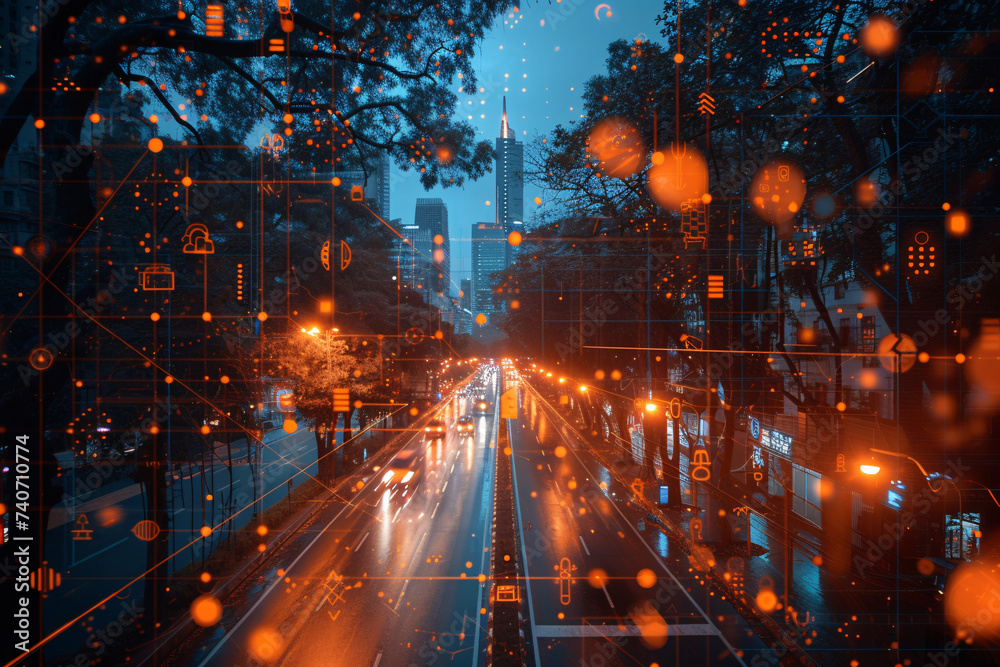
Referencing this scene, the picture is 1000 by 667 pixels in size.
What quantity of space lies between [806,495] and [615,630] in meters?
10.0

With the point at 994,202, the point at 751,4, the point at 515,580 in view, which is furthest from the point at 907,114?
the point at 515,580

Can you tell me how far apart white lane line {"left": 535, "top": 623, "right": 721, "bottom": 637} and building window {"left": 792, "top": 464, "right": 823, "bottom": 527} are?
7.59 metres

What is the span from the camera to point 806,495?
1588 cm

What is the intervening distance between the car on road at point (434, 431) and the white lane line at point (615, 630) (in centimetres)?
2561

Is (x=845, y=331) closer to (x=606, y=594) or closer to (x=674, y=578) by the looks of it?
(x=674, y=578)

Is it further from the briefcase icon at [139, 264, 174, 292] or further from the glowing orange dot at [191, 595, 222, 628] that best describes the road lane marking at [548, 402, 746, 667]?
the briefcase icon at [139, 264, 174, 292]

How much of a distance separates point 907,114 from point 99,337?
13158 mm

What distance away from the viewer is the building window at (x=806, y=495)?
596 inches

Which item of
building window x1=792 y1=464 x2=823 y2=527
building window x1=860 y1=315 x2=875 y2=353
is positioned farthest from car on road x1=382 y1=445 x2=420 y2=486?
building window x1=860 y1=315 x2=875 y2=353

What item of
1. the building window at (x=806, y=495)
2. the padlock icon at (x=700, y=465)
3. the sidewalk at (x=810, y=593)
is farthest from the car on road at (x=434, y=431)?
the building window at (x=806, y=495)

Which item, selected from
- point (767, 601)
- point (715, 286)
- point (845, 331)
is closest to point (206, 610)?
point (767, 601)

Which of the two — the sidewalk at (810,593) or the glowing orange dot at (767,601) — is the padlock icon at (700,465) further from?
the glowing orange dot at (767,601)

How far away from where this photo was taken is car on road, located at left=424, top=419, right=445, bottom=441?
35.3 metres

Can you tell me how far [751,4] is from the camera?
845 cm
